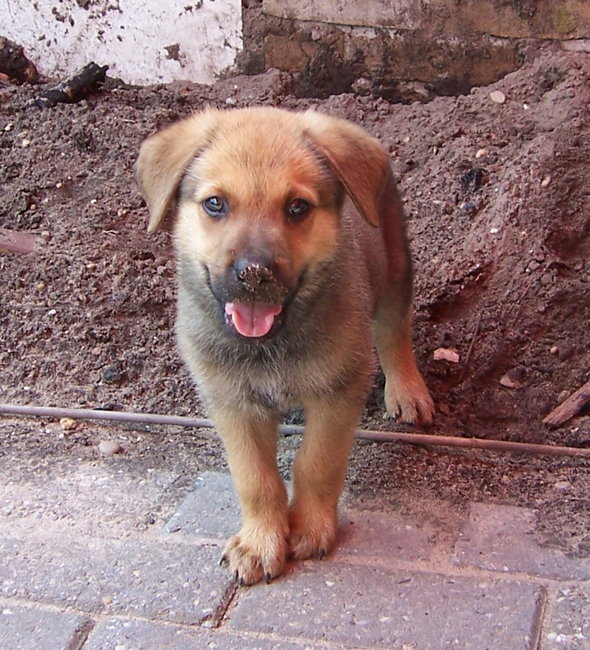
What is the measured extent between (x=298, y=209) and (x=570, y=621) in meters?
1.33

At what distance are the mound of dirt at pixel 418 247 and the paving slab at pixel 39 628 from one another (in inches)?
50.5

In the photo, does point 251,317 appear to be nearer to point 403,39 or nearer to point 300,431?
point 300,431

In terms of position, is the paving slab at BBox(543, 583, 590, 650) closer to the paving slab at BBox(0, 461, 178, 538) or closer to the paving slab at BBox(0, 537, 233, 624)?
the paving slab at BBox(0, 537, 233, 624)

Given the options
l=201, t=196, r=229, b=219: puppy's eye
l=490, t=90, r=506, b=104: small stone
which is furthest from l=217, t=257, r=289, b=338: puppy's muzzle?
l=490, t=90, r=506, b=104: small stone

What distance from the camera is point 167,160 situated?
2.92m

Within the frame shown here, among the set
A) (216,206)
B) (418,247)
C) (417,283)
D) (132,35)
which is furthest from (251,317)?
(132,35)

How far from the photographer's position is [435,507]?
318cm

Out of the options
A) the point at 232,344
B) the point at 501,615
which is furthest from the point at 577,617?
the point at 232,344

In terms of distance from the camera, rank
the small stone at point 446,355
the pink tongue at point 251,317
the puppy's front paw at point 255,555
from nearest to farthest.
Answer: the pink tongue at point 251,317, the puppy's front paw at point 255,555, the small stone at point 446,355

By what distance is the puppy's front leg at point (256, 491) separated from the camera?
2881 mm

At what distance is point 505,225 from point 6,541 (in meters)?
2.56

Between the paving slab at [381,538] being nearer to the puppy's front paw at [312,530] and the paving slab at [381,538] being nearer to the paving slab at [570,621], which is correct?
the puppy's front paw at [312,530]

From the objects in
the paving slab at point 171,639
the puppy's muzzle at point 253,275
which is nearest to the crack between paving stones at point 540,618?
the paving slab at point 171,639

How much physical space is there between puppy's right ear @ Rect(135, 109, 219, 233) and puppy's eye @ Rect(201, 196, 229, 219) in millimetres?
170
